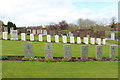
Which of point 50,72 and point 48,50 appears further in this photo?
point 48,50

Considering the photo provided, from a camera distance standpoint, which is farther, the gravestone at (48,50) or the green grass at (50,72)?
the gravestone at (48,50)

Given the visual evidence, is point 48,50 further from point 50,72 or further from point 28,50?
point 50,72

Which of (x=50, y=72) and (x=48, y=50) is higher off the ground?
(x=48, y=50)

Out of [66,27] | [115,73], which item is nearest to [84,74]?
[115,73]

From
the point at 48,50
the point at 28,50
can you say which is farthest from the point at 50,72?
the point at 28,50

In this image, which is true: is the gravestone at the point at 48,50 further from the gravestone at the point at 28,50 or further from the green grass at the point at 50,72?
the green grass at the point at 50,72

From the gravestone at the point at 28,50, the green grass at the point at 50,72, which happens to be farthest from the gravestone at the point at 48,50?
the green grass at the point at 50,72

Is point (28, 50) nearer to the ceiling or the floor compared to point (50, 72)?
nearer to the ceiling

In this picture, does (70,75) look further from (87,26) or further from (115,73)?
(87,26)

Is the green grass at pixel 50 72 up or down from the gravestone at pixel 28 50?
down

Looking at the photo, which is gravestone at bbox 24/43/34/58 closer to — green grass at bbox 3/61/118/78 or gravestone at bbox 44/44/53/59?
gravestone at bbox 44/44/53/59

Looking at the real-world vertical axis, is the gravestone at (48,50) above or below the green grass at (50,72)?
above

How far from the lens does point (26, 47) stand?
7.89 meters

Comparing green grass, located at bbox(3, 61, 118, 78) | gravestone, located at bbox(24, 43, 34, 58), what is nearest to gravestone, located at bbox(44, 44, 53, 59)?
gravestone, located at bbox(24, 43, 34, 58)
